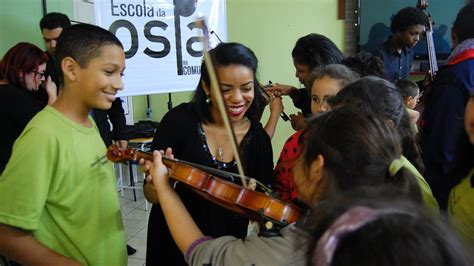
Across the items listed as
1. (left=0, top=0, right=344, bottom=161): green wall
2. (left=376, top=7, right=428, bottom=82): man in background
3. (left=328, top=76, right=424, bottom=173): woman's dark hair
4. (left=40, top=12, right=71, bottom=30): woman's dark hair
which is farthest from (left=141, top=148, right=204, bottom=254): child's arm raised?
(left=0, top=0, right=344, bottom=161): green wall

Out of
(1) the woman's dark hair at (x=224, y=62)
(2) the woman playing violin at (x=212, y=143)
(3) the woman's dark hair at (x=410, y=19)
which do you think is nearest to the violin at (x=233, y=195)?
(2) the woman playing violin at (x=212, y=143)

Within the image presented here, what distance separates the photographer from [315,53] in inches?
76.0

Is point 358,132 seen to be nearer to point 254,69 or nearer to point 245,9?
point 254,69

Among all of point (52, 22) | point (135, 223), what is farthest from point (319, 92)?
point (135, 223)

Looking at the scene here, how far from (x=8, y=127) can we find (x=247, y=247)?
154cm

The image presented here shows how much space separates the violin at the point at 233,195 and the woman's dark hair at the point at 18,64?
115cm

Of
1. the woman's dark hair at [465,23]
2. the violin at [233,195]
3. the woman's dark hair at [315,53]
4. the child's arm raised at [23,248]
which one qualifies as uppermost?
the woman's dark hair at [465,23]

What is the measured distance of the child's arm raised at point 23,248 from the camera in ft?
2.92

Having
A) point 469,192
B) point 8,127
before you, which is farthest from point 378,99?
point 8,127

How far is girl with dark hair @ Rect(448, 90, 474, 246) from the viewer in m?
0.97

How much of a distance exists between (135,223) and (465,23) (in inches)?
102

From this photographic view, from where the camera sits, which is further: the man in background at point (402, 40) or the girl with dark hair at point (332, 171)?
the man in background at point (402, 40)

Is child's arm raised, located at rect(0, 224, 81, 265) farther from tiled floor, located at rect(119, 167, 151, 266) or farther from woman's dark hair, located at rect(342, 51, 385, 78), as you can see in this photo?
tiled floor, located at rect(119, 167, 151, 266)

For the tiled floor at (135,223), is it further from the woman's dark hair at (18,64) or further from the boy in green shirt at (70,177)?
the boy in green shirt at (70,177)
